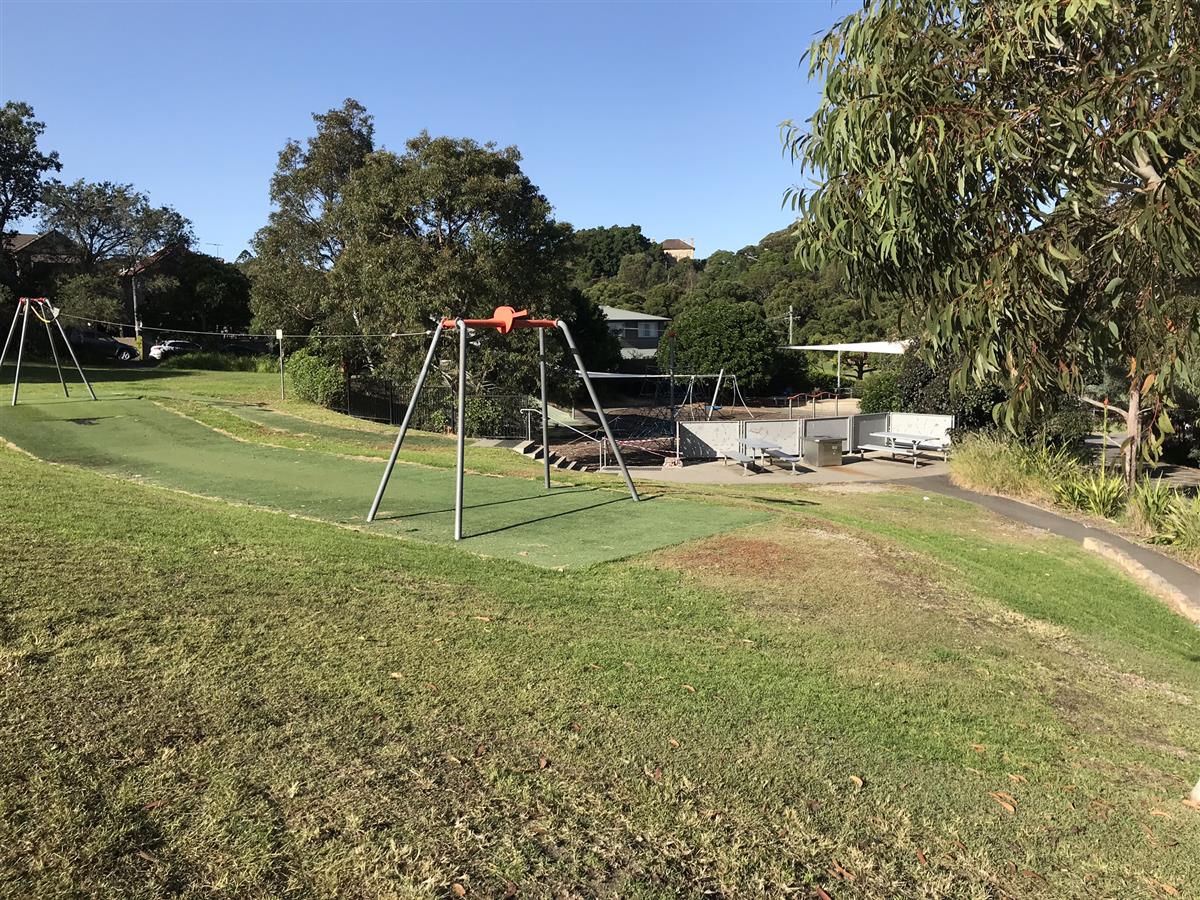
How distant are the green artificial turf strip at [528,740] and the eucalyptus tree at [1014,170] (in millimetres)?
1996

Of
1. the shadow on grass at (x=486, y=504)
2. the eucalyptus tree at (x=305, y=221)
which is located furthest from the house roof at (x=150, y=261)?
the shadow on grass at (x=486, y=504)

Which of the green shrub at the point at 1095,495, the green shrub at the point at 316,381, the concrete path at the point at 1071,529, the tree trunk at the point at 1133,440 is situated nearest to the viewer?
the concrete path at the point at 1071,529

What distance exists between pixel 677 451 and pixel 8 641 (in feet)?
61.9

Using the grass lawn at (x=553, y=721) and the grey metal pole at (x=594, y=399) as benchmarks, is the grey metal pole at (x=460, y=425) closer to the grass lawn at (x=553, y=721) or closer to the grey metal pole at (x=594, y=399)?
the grass lawn at (x=553, y=721)

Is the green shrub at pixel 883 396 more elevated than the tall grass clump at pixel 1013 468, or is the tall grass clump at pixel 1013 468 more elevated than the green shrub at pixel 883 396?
the green shrub at pixel 883 396

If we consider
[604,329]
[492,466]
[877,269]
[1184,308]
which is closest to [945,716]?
[877,269]

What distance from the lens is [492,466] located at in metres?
16.2

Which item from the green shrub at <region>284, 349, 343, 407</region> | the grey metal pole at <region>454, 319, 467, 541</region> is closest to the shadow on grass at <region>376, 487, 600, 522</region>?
the grey metal pole at <region>454, 319, 467, 541</region>

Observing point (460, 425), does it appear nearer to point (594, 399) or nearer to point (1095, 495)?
point (594, 399)

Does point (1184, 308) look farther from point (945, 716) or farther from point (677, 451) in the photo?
point (677, 451)

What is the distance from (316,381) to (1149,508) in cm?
2279

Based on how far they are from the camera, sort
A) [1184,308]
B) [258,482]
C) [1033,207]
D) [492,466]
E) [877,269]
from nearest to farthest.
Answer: [1033,207]
[877,269]
[1184,308]
[258,482]
[492,466]

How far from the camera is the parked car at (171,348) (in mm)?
46281

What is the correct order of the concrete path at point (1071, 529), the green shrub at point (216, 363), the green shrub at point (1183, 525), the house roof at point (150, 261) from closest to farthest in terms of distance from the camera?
the concrete path at point (1071, 529) → the green shrub at point (1183, 525) → the green shrub at point (216, 363) → the house roof at point (150, 261)
